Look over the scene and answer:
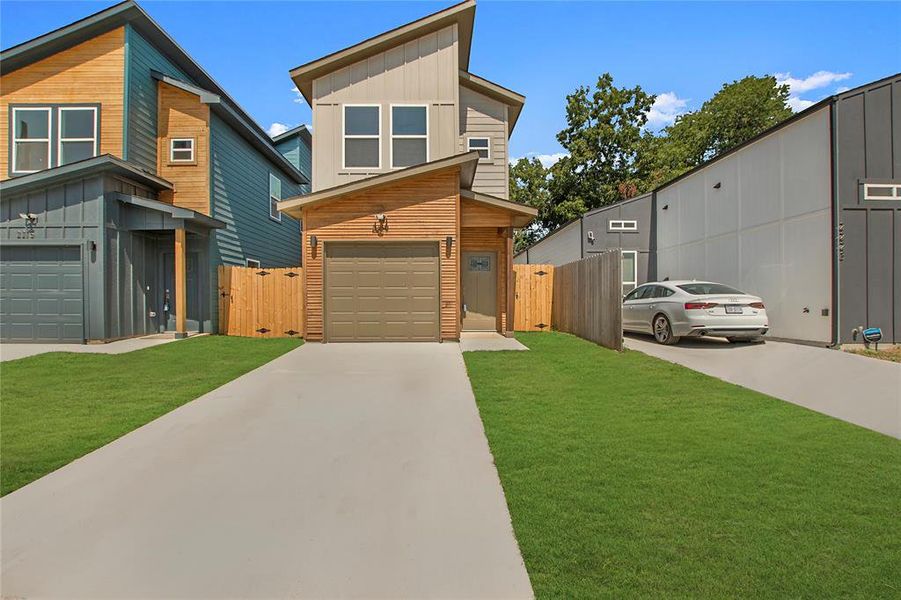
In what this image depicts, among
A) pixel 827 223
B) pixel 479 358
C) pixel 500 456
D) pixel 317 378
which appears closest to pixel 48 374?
pixel 317 378

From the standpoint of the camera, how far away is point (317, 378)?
25.2ft

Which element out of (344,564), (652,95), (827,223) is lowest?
(344,564)

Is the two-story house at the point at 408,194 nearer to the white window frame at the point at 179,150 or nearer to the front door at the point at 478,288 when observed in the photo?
the front door at the point at 478,288

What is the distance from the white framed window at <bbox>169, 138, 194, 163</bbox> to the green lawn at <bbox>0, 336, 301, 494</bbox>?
5.96 m

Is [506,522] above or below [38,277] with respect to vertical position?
below

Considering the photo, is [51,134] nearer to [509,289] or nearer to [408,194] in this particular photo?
[408,194]

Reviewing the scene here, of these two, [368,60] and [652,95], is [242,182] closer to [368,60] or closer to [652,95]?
[368,60]

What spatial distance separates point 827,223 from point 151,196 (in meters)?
15.9

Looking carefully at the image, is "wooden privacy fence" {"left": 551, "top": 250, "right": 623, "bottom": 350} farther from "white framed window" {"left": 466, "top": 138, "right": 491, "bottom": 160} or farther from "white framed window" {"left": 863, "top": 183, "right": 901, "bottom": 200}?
"white framed window" {"left": 863, "top": 183, "right": 901, "bottom": 200}

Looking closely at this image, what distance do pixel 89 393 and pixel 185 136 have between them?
10.0 metres

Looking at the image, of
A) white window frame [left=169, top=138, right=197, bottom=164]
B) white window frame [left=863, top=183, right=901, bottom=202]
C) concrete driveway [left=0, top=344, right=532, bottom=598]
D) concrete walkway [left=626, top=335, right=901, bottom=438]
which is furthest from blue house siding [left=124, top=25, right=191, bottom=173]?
white window frame [left=863, top=183, right=901, bottom=202]

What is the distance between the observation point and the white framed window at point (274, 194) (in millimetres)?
18891

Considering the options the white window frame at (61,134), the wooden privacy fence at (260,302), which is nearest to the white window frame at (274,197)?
the wooden privacy fence at (260,302)

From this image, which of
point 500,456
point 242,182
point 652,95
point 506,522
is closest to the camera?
point 506,522
